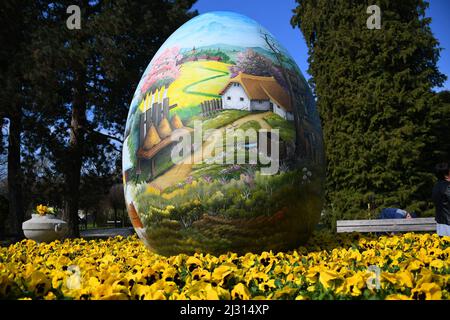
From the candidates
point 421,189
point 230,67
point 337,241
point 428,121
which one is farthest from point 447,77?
point 230,67

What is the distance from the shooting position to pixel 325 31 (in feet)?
61.2

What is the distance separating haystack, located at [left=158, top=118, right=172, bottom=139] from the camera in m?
5.15

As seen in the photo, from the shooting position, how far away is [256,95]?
5211 millimetres

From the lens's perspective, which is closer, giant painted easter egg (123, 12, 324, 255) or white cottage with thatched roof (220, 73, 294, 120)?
giant painted easter egg (123, 12, 324, 255)

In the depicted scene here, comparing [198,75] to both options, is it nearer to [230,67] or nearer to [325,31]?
[230,67]

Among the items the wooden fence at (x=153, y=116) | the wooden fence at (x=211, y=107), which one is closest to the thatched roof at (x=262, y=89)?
the wooden fence at (x=211, y=107)

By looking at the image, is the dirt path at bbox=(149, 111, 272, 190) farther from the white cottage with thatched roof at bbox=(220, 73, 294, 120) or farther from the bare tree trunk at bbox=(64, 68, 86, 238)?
the bare tree trunk at bbox=(64, 68, 86, 238)

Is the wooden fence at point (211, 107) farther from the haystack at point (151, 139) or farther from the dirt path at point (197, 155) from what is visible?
the haystack at point (151, 139)

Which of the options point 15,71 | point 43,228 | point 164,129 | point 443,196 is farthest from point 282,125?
point 15,71

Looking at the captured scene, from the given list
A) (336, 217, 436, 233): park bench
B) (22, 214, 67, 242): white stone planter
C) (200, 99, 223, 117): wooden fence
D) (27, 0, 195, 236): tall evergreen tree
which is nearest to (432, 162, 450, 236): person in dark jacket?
(336, 217, 436, 233): park bench

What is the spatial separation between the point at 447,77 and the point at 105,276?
20.3 m

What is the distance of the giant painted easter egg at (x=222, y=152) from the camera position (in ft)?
16.3

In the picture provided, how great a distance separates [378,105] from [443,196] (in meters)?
10.5

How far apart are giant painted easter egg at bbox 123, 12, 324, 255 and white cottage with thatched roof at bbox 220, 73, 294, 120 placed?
0.04ft
